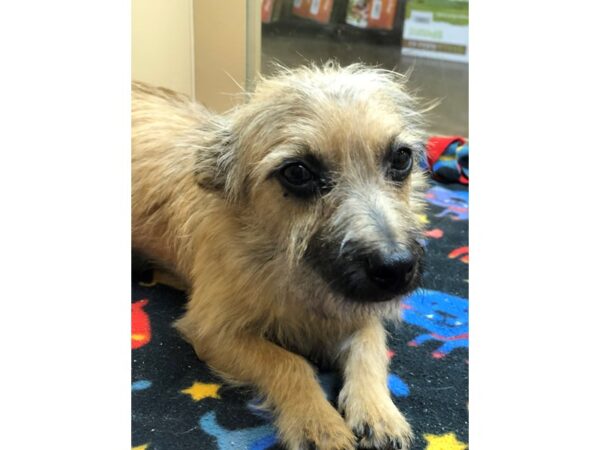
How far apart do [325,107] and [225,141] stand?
1.92ft

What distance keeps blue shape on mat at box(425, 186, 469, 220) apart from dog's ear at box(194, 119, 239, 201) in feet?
6.80

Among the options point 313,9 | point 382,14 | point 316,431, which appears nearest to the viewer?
point 316,431

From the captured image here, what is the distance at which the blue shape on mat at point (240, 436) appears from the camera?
82.7 inches

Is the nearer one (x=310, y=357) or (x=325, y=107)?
(x=325, y=107)

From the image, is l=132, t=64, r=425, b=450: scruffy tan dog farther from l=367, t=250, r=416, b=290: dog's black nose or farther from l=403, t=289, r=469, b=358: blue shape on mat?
l=403, t=289, r=469, b=358: blue shape on mat

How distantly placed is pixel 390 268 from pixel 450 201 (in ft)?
9.56

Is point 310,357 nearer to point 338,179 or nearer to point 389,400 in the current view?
point 389,400

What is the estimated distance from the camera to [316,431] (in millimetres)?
2043

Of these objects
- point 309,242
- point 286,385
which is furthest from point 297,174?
point 286,385

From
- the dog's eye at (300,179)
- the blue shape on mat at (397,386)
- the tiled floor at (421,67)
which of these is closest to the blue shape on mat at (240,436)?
the blue shape on mat at (397,386)

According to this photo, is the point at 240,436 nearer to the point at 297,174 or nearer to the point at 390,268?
the point at 390,268

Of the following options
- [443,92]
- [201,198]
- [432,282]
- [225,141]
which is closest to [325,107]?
[225,141]
